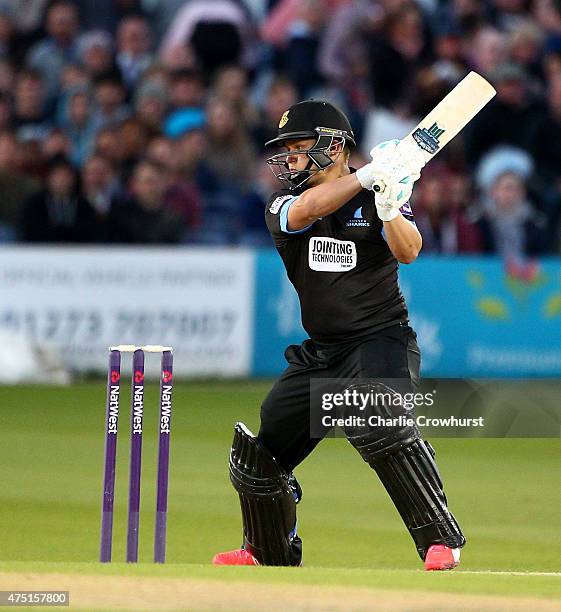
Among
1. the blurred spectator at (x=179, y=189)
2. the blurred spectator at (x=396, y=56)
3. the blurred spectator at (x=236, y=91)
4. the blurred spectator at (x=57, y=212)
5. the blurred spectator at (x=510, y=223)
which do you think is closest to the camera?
the blurred spectator at (x=57, y=212)

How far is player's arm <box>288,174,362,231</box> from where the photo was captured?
5629 millimetres

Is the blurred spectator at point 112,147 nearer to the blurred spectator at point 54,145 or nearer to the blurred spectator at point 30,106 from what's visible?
the blurred spectator at point 54,145

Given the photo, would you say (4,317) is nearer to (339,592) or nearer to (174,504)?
(174,504)

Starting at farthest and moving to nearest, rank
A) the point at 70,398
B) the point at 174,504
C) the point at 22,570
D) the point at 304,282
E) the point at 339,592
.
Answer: the point at 70,398
the point at 174,504
the point at 304,282
the point at 22,570
the point at 339,592

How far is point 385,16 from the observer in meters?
15.4

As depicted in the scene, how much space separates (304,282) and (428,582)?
4.96 ft

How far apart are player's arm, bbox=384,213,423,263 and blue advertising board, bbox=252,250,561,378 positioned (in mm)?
7125

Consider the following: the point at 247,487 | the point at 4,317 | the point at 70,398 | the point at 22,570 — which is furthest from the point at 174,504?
the point at 4,317

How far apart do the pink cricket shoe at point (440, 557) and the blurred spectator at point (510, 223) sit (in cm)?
846

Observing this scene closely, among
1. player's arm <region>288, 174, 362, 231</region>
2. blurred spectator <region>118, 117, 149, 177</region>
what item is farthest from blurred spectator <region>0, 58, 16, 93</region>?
player's arm <region>288, 174, 362, 231</region>

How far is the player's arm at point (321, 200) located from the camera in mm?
5629

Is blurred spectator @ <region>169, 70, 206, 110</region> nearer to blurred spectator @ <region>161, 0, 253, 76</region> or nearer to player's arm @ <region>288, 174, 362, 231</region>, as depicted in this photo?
blurred spectator @ <region>161, 0, 253, 76</region>

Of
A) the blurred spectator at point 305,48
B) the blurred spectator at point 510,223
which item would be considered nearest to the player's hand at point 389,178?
the blurred spectator at point 510,223

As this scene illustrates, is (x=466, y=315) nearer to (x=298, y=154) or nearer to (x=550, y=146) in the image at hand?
(x=550, y=146)
